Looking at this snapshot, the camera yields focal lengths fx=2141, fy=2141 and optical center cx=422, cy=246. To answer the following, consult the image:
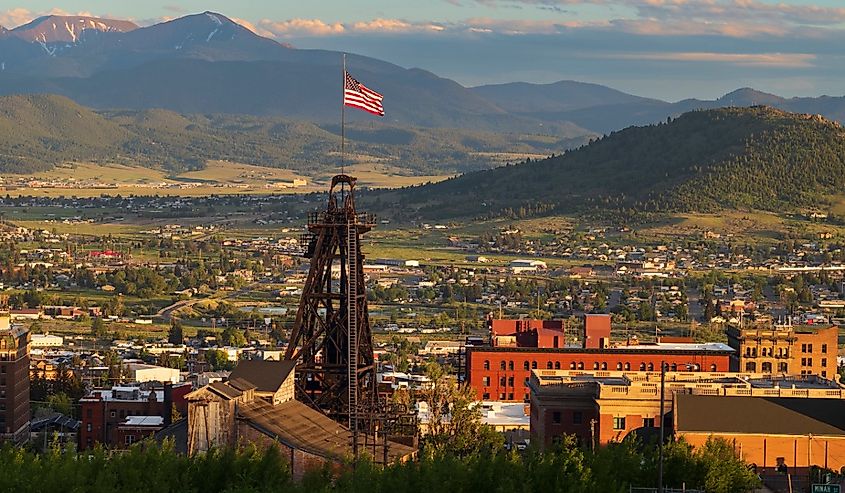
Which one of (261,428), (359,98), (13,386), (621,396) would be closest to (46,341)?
(13,386)

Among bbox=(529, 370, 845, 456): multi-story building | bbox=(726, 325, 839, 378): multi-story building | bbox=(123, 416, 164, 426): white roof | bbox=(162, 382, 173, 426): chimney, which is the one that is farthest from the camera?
bbox=(726, 325, 839, 378): multi-story building

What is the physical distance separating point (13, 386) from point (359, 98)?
142ft

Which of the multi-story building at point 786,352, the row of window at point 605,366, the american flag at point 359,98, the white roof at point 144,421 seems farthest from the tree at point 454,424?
the multi-story building at point 786,352

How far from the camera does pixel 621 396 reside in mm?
95375

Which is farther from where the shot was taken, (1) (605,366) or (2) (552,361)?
(2) (552,361)

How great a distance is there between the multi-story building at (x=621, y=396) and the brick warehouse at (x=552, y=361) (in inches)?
1005

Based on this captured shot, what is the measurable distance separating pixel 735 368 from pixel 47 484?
7079 cm

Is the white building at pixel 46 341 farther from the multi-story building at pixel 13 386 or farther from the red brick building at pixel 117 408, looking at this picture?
the red brick building at pixel 117 408

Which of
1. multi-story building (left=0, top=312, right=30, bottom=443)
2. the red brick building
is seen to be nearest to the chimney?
the red brick building

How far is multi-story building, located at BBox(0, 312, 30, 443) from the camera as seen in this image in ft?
427

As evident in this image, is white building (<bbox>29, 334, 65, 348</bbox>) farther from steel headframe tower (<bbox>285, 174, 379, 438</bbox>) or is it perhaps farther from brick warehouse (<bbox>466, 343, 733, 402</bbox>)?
steel headframe tower (<bbox>285, 174, 379, 438</bbox>)

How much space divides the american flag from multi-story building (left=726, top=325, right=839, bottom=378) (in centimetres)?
3867

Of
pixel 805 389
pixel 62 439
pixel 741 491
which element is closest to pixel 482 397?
pixel 62 439

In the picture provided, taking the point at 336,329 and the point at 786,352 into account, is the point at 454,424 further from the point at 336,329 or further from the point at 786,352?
the point at 786,352
